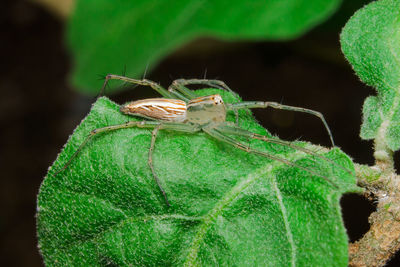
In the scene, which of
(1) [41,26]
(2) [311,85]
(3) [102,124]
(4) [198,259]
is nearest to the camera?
(4) [198,259]

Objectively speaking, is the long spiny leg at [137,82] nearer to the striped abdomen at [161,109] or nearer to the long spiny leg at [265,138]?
the striped abdomen at [161,109]

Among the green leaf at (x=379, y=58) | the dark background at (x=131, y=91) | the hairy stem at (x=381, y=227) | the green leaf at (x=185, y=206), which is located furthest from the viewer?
the dark background at (x=131, y=91)

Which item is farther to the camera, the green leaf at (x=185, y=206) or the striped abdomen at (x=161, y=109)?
the striped abdomen at (x=161, y=109)

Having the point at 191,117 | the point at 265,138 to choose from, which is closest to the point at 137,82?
the point at 191,117

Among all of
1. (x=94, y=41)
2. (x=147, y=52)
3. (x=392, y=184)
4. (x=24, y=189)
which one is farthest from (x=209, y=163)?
(x=24, y=189)

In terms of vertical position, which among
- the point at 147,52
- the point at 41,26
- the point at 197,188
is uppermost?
the point at 41,26

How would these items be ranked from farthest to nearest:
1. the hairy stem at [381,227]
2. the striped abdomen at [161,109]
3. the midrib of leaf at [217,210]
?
the striped abdomen at [161,109]
the midrib of leaf at [217,210]
the hairy stem at [381,227]

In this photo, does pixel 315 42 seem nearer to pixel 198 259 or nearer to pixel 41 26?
pixel 198 259

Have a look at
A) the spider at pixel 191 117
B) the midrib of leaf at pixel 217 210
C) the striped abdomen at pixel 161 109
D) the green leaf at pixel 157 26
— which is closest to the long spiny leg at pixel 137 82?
the spider at pixel 191 117
